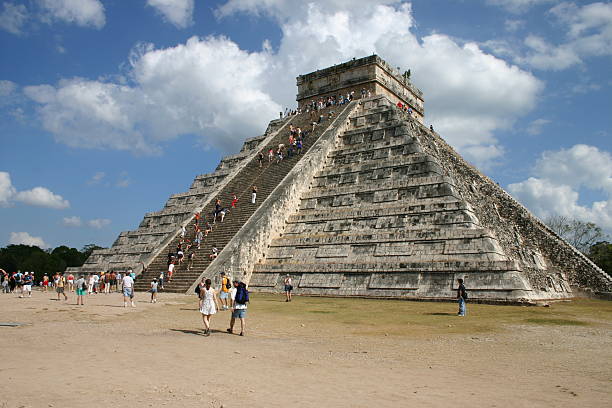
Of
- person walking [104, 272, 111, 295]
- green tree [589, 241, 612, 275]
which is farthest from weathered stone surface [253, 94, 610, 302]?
green tree [589, 241, 612, 275]

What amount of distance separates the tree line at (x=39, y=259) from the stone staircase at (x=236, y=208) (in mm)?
39484

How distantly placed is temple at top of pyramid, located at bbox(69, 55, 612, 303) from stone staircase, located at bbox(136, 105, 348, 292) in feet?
0.25

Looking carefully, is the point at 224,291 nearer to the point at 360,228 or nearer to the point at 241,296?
the point at 241,296

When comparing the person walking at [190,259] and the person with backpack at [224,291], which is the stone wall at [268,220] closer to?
the person walking at [190,259]

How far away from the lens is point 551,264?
2200cm

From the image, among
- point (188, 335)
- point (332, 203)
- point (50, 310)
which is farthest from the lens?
point (332, 203)

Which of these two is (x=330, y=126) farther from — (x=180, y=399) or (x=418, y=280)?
(x=180, y=399)

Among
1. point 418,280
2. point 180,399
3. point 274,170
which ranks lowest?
point 180,399

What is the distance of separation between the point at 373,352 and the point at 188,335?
3944 millimetres

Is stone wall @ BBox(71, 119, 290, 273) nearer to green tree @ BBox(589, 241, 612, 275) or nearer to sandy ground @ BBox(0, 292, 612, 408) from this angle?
sandy ground @ BBox(0, 292, 612, 408)

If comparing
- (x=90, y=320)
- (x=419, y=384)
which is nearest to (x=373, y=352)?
(x=419, y=384)

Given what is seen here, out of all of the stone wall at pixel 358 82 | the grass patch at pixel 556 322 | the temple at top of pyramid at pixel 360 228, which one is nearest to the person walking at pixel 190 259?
the temple at top of pyramid at pixel 360 228

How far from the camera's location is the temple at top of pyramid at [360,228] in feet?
54.4

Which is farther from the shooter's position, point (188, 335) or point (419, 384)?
point (188, 335)
